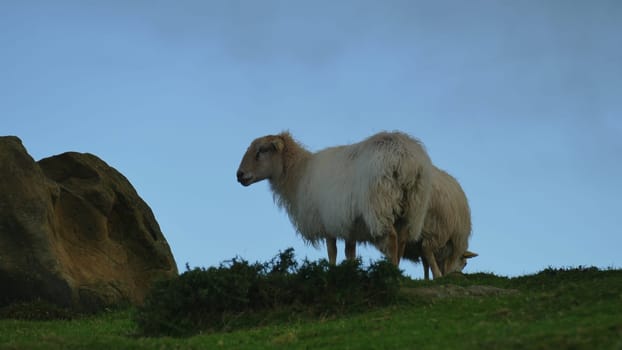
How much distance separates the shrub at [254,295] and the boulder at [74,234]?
13.4 ft

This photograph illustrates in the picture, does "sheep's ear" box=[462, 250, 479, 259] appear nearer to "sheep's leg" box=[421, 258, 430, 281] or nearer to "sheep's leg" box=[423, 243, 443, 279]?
"sheep's leg" box=[421, 258, 430, 281]

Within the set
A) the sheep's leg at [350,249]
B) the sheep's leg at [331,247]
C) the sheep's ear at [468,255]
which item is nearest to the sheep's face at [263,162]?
the sheep's leg at [331,247]

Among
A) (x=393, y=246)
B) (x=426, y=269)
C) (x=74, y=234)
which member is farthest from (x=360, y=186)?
(x=74, y=234)

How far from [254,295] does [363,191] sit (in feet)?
11.0

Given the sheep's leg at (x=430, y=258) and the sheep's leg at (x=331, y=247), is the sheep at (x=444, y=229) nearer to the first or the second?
the sheep's leg at (x=430, y=258)

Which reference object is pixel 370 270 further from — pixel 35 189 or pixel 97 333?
pixel 35 189

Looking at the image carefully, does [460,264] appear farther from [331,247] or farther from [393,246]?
[393,246]

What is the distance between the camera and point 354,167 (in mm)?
17641

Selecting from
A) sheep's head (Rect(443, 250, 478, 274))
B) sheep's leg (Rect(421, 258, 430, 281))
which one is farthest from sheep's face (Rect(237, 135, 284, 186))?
sheep's head (Rect(443, 250, 478, 274))

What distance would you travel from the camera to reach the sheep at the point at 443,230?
20.7 metres

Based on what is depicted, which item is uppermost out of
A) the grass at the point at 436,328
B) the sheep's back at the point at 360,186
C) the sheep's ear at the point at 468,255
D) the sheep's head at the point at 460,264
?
the sheep's back at the point at 360,186

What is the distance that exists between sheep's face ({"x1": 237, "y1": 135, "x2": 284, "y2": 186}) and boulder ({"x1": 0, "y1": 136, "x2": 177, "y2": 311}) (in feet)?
9.93

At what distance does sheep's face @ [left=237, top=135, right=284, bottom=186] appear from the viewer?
19917 mm

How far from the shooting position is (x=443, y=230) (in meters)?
20.9
